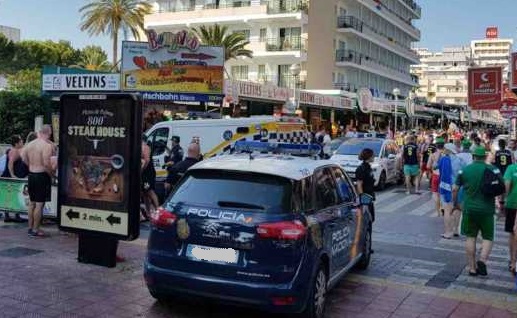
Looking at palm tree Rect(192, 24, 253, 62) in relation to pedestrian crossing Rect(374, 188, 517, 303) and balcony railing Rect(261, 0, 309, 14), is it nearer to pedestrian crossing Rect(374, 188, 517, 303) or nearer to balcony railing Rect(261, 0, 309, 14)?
balcony railing Rect(261, 0, 309, 14)

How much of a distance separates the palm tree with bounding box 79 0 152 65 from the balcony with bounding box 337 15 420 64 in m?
19.3

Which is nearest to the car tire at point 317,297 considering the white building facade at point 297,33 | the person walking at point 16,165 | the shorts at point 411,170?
the person walking at point 16,165

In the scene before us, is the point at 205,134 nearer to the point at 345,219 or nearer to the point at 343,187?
the point at 343,187

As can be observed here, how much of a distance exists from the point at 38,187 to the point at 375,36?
60.9 m

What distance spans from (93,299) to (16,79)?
2016 inches

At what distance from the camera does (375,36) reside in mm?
66375

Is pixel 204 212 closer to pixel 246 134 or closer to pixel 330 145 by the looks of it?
pixel 246 134

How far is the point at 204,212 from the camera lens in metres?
5.63

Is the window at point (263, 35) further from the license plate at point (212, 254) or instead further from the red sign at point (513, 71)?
the license plate at point (212, 254)

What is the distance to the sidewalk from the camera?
239 inches

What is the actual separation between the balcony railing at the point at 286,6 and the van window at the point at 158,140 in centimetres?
3767

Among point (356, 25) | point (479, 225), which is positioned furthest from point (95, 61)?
point (479, 225)

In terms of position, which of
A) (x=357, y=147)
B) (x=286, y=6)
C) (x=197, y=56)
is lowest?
(x=357, y=147)

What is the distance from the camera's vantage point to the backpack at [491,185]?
25.3 feet
